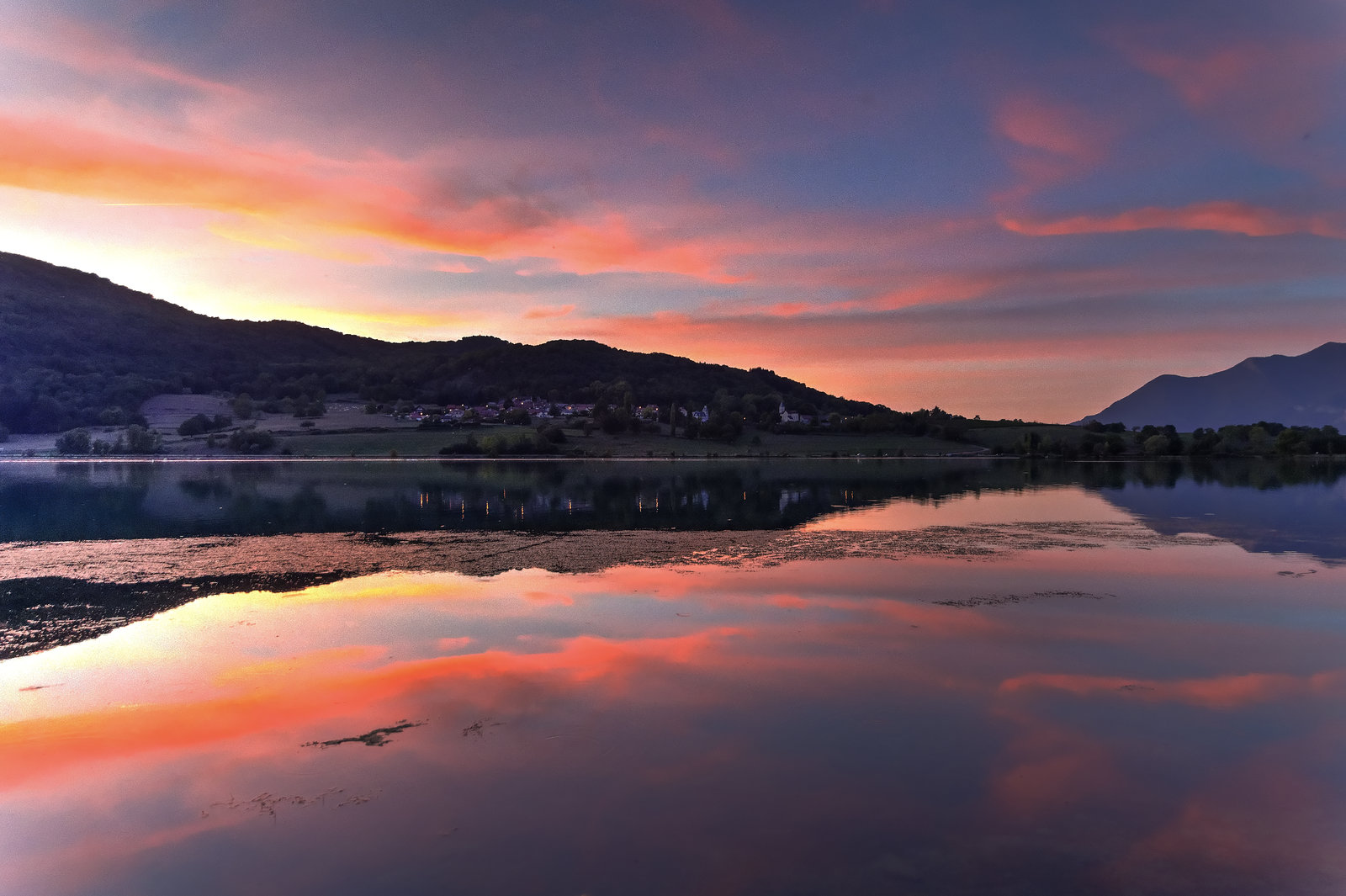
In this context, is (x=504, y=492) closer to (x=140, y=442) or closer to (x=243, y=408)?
(x=140, y=442)

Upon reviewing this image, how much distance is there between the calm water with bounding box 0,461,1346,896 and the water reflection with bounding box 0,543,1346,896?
56 millimetres

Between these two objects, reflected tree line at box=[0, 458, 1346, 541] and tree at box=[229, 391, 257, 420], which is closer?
reflected tree line at box=[0, 458, 1346, 541]

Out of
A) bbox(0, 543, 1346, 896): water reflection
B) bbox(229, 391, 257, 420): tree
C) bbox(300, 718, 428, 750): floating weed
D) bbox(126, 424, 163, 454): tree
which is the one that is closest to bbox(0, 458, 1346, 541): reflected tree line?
bbox(0, 543, 1346, 896): water reflection

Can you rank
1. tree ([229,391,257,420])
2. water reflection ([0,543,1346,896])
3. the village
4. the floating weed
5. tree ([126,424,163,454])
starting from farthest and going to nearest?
the village < tree ([229,391,257,420]) < tree ([126,424,163,454]) < the floating weed < water reflection ([0,543,1346,896])

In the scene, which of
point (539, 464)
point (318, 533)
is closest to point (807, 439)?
point (539, 464)

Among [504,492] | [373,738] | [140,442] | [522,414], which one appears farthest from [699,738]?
[522,414]

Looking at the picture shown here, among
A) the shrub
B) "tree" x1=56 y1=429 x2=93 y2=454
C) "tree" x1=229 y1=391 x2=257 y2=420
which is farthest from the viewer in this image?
"tree" x1=229 y1=391 x2=257 y2=420

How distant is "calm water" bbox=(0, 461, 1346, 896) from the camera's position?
8156mm

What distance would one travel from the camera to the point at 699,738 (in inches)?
442

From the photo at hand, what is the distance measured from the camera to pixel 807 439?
495ft

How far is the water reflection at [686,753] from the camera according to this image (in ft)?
26.6

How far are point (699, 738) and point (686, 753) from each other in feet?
1.71

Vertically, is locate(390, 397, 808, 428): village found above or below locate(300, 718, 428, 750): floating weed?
above

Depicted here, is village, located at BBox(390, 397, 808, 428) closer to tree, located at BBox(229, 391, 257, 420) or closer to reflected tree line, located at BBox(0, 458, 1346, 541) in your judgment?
tree, located at BBox(229, 391, 257, 420)
